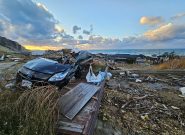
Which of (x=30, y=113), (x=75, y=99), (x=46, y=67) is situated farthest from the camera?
(x=46, y=67)

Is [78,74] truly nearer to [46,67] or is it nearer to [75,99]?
[46,67]

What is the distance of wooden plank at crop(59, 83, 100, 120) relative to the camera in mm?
4730

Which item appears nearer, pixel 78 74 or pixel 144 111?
pixel 144 111

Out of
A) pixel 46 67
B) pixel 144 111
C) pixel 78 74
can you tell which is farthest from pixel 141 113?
pixel 46 67

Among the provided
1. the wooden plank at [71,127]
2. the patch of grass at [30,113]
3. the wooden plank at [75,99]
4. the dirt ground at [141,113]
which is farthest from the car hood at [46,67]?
the wooden plank at [71,127]

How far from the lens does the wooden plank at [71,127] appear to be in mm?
4008

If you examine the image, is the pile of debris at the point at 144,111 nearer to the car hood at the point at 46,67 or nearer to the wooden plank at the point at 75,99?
the wooden plank at the point at 75,99

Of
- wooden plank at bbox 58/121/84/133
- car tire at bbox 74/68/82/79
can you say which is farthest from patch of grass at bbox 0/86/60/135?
car tire at bbox 74/68/82/79

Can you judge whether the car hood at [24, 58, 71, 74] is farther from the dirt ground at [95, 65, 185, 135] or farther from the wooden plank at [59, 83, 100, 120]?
the dirt ground at [95, 65, 185, 135]

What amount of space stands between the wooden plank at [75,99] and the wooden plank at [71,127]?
26 cm

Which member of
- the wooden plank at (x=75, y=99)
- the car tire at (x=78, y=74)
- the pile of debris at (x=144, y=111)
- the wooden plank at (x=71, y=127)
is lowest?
the pile of debris at (x=144, y=111)

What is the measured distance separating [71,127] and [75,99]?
4.89 ft

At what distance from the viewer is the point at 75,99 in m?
5.55

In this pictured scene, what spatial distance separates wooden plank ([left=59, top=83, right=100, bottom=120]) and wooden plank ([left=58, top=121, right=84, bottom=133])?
260 mm
